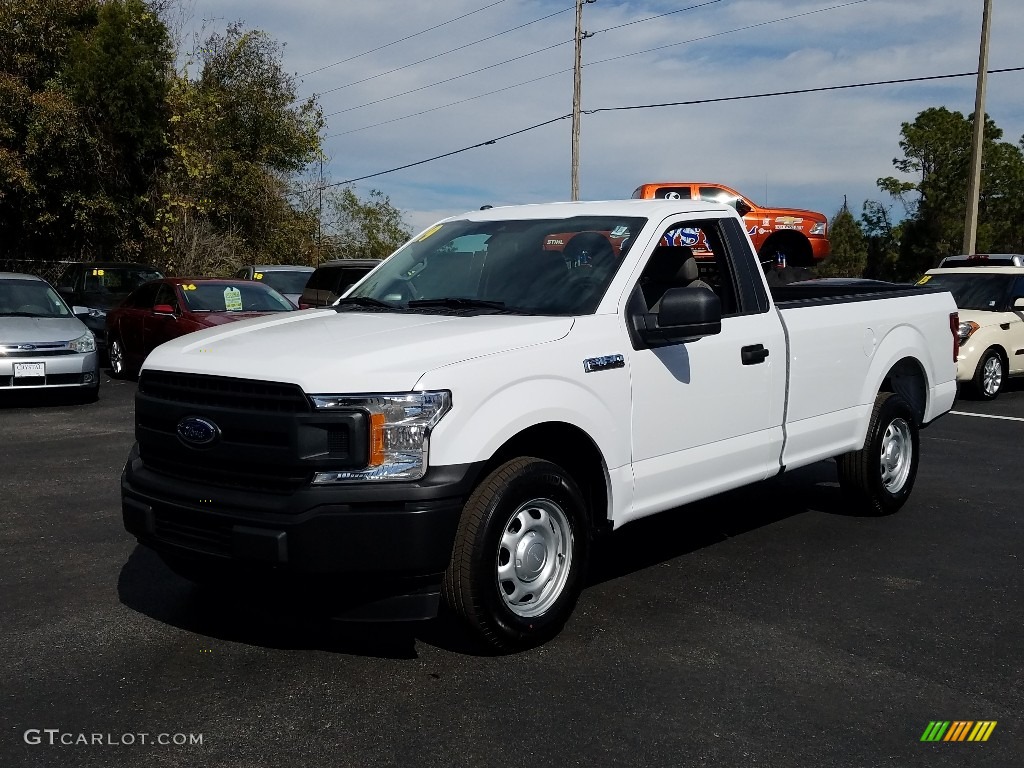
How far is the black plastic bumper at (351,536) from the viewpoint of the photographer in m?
4.02

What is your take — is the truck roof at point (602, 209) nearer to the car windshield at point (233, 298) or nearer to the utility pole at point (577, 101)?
the car windshield at point (233, 298)

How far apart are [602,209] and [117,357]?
12.3 meters

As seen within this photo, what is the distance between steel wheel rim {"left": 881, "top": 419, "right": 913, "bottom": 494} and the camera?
284 inches

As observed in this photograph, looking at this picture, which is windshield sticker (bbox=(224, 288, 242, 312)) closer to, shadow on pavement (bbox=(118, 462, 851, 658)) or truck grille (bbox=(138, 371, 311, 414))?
shadow on pavement (bbox=(118, 462, 851, 658))

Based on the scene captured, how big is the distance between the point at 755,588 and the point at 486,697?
200 cm

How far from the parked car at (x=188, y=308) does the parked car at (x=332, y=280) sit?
5.35ft

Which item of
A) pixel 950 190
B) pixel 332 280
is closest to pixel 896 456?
pixel 332 280

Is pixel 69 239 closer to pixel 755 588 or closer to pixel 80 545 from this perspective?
pixel 80 545

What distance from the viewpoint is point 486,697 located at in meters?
4.09

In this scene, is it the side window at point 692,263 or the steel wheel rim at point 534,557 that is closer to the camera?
the steel wheel rim at point 534,557

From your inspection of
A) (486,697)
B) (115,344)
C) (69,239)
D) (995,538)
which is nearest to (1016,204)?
(69,239)

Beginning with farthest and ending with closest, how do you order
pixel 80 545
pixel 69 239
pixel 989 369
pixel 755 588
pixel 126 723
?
pixel 69 239 < pixel 989 369 < pixel 80 545 < pixel 755 588 < pixel 126 723

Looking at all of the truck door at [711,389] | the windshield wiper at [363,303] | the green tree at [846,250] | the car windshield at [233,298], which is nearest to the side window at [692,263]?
the truck door at [711,389]

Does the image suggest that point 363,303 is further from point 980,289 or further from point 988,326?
point 980,289
